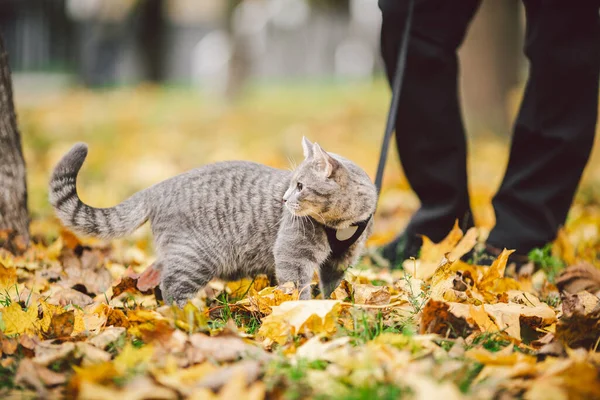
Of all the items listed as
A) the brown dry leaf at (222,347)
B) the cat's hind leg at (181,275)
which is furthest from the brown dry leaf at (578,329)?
the cat's hind leg at (181,275)

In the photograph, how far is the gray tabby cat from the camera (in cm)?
247

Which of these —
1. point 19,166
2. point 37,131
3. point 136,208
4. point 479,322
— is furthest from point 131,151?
point 479,322

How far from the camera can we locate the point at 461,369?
1.64 meters

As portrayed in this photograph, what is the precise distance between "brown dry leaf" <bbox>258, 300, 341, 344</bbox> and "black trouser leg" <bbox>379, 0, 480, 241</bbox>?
1263 mm

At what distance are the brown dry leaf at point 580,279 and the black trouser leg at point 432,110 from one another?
2.00ft

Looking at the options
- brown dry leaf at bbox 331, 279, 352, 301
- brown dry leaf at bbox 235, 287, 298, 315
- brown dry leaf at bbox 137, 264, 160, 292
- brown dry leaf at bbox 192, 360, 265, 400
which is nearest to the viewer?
brown dry leaf at bbox 192, 360, 265, 400

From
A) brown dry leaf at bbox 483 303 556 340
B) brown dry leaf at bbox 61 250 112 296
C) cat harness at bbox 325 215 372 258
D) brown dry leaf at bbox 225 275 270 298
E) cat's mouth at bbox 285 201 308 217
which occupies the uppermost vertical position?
cat's mouth at bbox 285 201 308 217

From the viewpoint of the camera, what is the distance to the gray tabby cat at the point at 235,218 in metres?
2.47

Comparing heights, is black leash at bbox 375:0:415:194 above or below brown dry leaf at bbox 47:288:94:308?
above

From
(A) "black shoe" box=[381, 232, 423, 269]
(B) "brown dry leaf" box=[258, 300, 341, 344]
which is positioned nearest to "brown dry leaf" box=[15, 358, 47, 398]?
(B) "brown dry leaf" box=[258, 300, 341, 344]

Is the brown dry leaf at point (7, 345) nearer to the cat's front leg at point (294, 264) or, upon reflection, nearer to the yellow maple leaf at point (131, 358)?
the yellow maple leaf at point (131, 358)

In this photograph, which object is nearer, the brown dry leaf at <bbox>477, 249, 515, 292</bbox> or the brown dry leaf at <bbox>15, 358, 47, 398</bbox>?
the brown dry leaf at <bbox>15, 358, 47, 398</bbox>

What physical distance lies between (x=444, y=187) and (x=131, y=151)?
13.9 ft

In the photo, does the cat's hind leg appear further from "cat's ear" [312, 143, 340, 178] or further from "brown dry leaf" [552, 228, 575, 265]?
"brown dry leaf" [552, 228, 575, 265]
